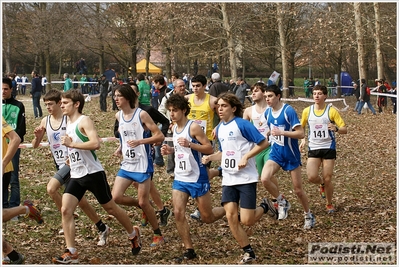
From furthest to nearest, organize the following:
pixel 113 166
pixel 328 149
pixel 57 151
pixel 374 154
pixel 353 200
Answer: pixel 374 154 → pixel 113 166 → pixel 353 200 → pixel 328 149 → pixel 57 151

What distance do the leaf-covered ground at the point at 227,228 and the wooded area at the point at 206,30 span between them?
1527 centimetres

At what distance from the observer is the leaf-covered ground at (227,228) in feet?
26.0

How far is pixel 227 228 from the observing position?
933 centimetres

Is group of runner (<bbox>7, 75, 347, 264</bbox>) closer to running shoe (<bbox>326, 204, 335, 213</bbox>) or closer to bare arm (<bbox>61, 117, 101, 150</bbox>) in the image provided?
bare arm (<bbox>61, 117, 101, 150</bbox>)

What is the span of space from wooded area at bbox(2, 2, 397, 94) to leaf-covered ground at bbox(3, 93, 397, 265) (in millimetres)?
15268

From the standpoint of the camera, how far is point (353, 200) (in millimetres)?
11531

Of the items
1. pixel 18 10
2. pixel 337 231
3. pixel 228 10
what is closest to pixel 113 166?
pixel 337 231

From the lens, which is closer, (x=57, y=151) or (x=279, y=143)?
(x=57, y=151)

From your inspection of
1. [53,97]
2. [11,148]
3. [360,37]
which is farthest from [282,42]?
[11,148]

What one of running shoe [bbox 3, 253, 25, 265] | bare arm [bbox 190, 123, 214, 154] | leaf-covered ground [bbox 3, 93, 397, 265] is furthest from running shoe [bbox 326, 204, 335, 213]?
running shoe [bbox 3, 253, 25, 265]

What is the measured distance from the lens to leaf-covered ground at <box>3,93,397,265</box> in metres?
7.93

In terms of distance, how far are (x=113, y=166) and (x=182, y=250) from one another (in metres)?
6.80

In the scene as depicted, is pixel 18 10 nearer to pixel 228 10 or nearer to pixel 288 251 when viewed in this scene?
pixel 228 10

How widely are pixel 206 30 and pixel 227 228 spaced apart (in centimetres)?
2782
